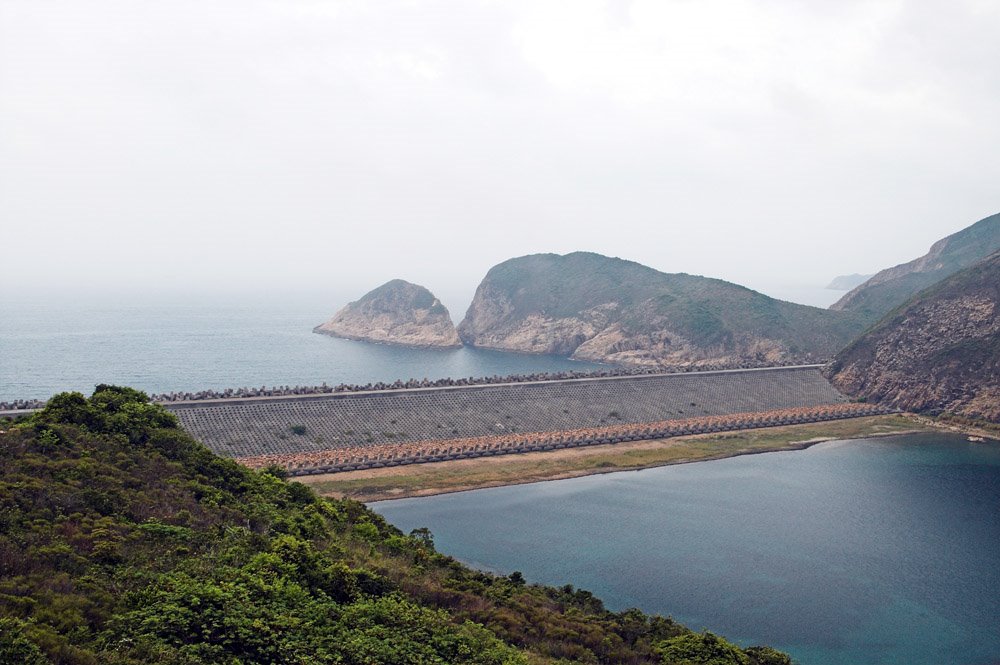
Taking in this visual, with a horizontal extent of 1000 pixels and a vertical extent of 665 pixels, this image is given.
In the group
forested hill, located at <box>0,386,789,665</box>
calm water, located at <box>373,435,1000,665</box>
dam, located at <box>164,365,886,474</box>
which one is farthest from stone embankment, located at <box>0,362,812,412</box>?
forested hill, located at <box>0,386,789,665</box>

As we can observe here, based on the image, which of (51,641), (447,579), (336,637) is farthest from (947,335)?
(51,641)

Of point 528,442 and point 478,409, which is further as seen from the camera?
point 478,409

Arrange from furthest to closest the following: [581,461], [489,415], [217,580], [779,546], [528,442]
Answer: [489,415] < [528,442] < [581,461] < [779,546] < [217,580]

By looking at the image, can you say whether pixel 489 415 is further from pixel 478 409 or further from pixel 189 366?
pixel 189 366

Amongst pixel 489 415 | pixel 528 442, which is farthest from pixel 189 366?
pixel 528 442

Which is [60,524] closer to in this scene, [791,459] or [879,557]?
[879,557]

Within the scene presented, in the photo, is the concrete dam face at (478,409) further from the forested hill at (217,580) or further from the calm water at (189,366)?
the calm water at (189,366)

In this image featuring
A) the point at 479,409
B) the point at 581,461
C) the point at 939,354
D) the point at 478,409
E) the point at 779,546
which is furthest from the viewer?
the point at 939,354
